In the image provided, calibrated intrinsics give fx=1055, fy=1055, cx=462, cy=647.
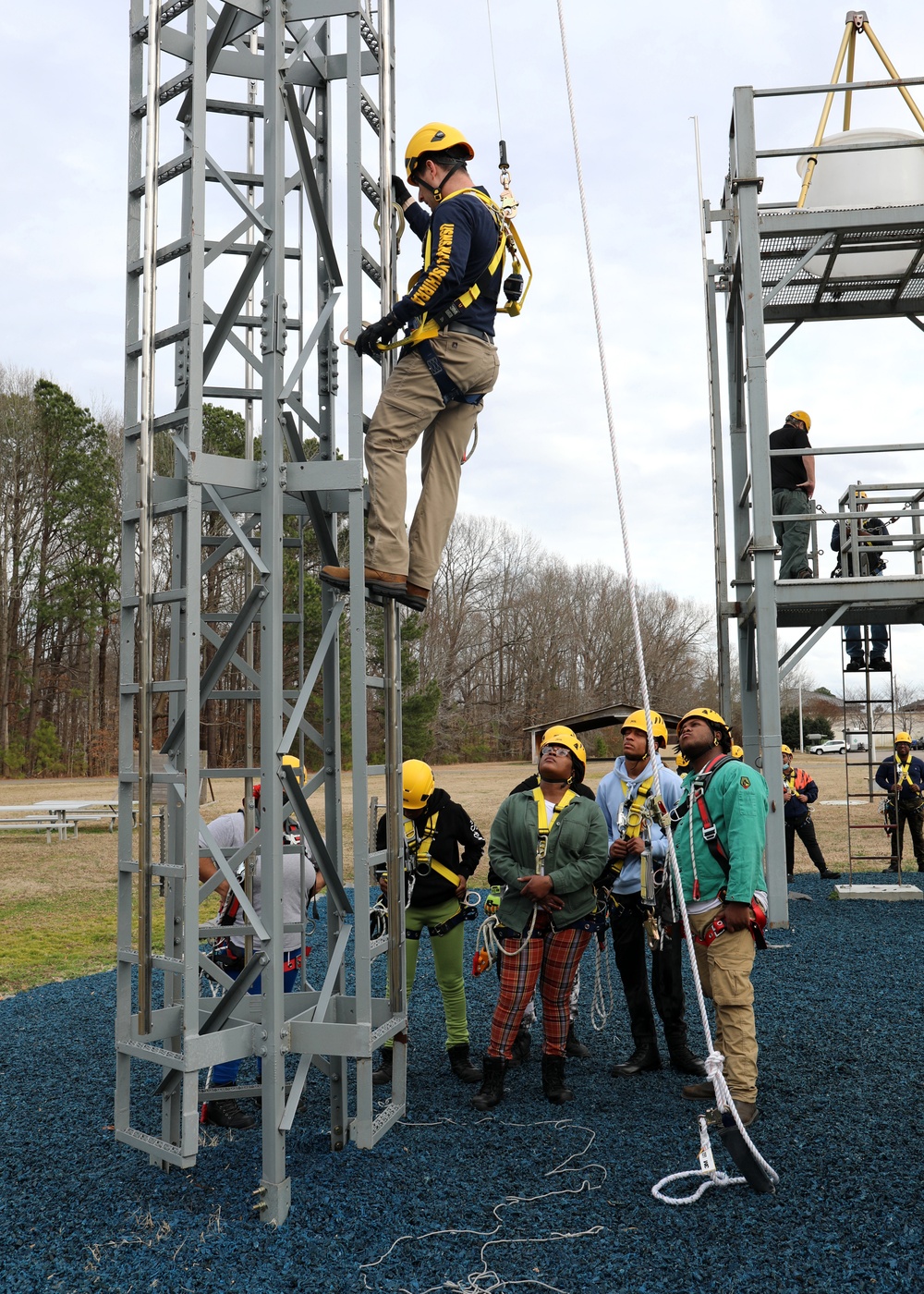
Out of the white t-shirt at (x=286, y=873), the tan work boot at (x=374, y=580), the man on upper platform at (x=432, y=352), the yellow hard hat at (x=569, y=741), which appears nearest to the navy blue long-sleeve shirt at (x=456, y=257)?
the man on upper platform at (x=432, y=352)

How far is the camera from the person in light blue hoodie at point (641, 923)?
689 centimetres

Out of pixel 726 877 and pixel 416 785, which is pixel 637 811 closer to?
pixel 726 877

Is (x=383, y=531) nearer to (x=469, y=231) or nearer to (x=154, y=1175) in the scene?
(x=469, y=231)

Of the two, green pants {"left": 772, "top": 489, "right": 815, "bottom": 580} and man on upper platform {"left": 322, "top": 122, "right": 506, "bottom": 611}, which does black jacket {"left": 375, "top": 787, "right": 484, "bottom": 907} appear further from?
green pants {"left": 772, "top": 489, "right": 815, "bottom": 580}

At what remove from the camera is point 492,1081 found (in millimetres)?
6227

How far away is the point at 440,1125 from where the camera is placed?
5836 mm

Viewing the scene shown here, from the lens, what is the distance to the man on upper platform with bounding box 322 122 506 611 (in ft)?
Answer: 16.2

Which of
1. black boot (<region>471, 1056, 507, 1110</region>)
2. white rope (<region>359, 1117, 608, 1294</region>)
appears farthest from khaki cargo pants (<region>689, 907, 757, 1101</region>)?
black boot (<region>471, 1056, 507, 1110</region>)

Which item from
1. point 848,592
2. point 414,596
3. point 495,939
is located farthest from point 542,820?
point 848,592

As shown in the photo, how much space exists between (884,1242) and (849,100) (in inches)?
539

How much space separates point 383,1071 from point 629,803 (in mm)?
2397

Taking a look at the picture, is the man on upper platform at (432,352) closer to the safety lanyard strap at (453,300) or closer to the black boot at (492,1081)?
the safety lanyard strap at (453,300)

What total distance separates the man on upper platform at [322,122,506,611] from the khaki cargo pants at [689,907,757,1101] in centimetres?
253

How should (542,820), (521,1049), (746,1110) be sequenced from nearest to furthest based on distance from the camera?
1. (746,1110)
2. (542,820)
3. (521,1049)
